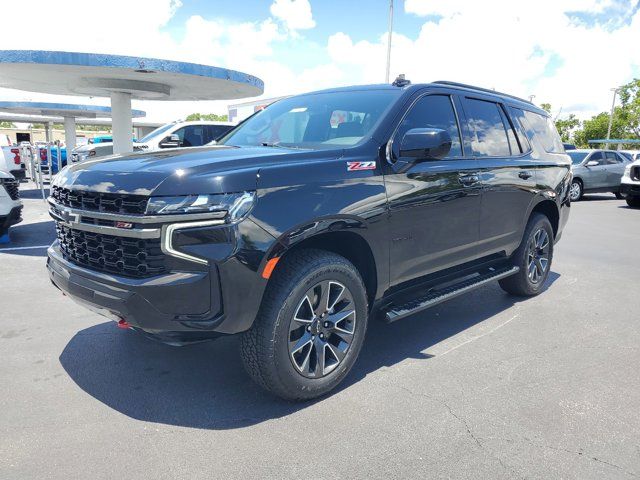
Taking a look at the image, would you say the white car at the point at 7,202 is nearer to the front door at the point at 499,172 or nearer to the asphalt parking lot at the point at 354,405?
the asphalt parking lot at the point at 354,405

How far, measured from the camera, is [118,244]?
8.99ft

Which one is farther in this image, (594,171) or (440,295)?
(594,171)

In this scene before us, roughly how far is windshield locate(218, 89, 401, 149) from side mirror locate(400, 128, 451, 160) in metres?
0.27

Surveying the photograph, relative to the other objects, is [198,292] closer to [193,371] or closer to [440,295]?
[193,371]

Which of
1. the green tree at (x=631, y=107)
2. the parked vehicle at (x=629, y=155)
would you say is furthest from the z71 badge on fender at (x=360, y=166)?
the green tree at (x=631, y=107)

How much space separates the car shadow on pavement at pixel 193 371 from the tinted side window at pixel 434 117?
61.8 inches

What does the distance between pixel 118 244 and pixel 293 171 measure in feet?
3.40

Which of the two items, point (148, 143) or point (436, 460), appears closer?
point (436, 460)

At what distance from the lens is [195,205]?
2574 millimetres

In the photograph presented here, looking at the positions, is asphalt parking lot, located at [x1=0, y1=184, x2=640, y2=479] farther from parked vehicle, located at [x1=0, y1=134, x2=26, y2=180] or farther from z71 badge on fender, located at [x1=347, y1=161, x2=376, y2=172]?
parked vehicle, located at [x1=0, y1=134, x2=26, y2=180]

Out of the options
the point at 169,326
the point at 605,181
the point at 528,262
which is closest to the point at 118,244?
the point at 169,326

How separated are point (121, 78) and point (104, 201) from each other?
341 inches

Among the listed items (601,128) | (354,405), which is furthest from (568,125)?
(354,405)

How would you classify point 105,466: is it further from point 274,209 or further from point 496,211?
point 496,211
